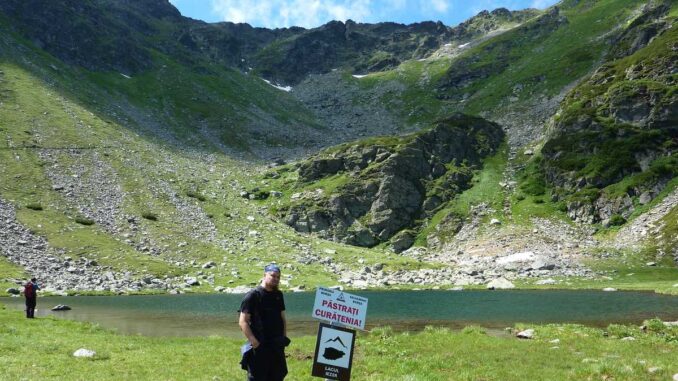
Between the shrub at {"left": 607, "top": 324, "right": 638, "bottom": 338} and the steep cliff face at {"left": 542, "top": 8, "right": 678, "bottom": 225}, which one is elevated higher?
the steep cliff face at {"left": 542, "top": 8, "right": 678, "bottom": 225}

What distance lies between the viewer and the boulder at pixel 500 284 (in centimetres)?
6994

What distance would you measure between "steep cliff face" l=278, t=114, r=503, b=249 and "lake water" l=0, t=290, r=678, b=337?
55.9 m

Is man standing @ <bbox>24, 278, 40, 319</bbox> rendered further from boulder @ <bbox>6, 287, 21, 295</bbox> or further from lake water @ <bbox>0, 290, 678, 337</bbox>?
boulder @ <bbox>6, 287, 21, 295</bbox>

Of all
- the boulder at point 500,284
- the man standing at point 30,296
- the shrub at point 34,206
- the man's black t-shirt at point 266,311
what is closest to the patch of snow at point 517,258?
the boulder at point 500,284

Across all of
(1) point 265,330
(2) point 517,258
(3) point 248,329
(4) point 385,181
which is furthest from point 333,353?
(4) point 385,181

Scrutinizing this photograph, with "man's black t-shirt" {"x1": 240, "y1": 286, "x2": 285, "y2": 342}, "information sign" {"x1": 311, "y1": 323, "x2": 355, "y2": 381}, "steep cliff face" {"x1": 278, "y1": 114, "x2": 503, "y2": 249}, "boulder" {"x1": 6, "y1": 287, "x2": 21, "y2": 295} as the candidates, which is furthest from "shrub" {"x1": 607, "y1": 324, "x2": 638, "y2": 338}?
"steep cliff face" {"x1": 278, "y1": 114, "x2": 503, "y2": 249}

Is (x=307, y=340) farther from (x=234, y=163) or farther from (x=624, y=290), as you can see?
(x=234, y=163)

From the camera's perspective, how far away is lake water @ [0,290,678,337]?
35469mm

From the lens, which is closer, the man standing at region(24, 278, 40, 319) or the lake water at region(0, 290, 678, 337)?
the man standing at region(24, 278, 40, 319)

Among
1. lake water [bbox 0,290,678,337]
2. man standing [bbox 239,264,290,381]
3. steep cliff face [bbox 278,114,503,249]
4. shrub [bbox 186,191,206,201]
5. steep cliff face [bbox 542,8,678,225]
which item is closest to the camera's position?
man standing [bbox 239,264,290,381]

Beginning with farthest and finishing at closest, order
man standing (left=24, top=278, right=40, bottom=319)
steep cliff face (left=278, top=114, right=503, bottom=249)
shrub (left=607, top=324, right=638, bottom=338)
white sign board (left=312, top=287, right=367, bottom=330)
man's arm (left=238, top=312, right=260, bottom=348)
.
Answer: steep cliff face (left=278, top=114, right=503, bottom=249)
man standing (left=24, top=278, right=40, bottom=319)
shrub (left=607, top=324, right=638, bottom=338)
white sign board (left=312, top=287, right=367, bottom=330)
man's arm (left=238, top=312, right=260, bottom=348)

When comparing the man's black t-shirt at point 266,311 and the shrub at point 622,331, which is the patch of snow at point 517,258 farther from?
the man's black t-shirt at point 266,311

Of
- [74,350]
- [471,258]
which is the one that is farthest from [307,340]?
[471,258]

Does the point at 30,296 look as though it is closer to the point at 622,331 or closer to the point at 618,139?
the point at 622,331
